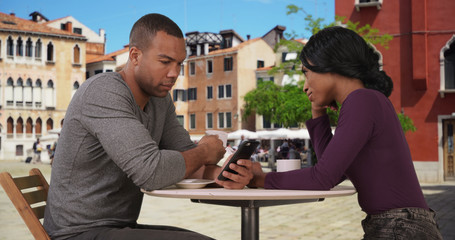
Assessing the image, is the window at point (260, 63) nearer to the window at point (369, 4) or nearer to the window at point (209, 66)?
the window at point (209, 66)

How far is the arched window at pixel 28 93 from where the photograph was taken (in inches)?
2023

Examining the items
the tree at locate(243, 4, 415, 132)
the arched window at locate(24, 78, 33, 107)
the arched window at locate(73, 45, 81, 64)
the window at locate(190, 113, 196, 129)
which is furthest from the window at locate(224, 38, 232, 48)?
→ the tree at locate(243, 4, 415, 132)

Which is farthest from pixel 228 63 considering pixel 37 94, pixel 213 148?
pixel 213 148

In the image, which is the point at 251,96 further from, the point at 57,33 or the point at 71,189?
the point at 71,189

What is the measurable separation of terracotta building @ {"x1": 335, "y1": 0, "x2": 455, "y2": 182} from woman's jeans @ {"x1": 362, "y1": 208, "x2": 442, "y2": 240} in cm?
1819

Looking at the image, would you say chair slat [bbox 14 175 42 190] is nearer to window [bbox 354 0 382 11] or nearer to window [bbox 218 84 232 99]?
window [bbox 354 0 382 11]

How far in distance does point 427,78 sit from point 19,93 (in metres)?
40.8

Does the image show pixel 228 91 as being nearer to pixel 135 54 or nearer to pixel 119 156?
pixel 135 54

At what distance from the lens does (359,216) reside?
8.80m

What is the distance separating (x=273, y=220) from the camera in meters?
8.15

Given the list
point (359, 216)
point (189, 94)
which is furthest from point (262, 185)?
point (189, 94)

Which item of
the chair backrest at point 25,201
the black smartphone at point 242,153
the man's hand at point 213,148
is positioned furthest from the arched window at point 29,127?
the black smartphone at point 242,153

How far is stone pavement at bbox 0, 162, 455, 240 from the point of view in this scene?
270 inches

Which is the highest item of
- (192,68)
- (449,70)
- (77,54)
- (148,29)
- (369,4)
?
(77,54)
